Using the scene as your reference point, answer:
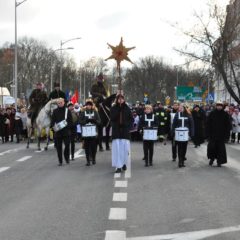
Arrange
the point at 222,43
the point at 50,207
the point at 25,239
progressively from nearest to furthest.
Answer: the point at 25,239 → the point at 50,207 → the point at 222,43

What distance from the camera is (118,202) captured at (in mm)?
9430

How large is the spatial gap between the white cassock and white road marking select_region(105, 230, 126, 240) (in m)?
6.59

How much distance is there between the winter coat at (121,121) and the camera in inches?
556

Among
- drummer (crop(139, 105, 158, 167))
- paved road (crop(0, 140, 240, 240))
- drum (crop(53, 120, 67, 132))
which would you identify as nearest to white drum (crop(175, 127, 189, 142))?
drummer (crop(139, 105, 158, 167))

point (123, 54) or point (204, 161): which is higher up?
point (123, 54)

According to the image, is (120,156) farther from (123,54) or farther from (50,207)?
(123,54)

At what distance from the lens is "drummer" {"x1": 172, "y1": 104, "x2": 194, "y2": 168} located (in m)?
15.3

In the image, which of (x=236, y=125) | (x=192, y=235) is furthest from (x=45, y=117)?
(x=192, y=235)

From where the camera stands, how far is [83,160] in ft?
55.0

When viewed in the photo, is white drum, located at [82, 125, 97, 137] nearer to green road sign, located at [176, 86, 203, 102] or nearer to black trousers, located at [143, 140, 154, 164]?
black trousers, located at [143, 140, 154, 164]

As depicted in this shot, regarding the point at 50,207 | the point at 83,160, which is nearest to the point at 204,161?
Answer: the point at 83,160

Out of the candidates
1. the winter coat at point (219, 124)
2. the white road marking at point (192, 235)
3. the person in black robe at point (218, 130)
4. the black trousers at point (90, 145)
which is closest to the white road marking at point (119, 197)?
the white road marking at point (192, 235)

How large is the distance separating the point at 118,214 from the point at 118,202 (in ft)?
3.38

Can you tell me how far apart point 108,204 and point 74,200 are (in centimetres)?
68
